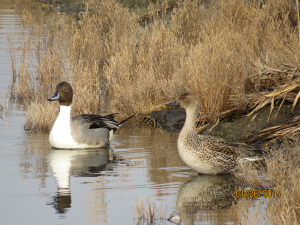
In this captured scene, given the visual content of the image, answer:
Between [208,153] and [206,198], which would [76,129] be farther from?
[206,198]

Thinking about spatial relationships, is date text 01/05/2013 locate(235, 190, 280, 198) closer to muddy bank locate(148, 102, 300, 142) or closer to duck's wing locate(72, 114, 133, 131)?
muddy bank locate(148, 102, 300, 142)

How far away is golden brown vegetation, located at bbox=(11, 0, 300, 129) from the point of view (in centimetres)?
1006

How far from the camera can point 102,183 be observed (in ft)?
22.5

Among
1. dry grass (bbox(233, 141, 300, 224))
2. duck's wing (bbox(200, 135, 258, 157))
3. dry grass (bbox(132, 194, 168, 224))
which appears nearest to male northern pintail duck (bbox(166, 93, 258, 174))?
duck's wing (bbox(200, 135, 258, 157))

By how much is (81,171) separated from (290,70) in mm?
4309

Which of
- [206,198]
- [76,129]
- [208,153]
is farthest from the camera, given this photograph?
[76,129]

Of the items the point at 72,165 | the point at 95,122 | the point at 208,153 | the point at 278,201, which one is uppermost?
the point at 95,122

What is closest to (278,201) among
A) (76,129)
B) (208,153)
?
(208,153)

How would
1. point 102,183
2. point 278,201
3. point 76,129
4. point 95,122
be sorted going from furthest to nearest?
point 95,122, point 76,129, point 102,183, point 278,201

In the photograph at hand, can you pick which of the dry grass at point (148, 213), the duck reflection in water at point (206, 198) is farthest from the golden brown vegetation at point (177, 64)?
the dry grass at point (148, 213)

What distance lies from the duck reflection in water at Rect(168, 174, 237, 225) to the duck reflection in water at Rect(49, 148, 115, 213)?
133 cm

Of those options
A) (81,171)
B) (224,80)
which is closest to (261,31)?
(224,80)

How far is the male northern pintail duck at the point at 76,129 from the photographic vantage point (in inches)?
348

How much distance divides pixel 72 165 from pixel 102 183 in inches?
45.6
